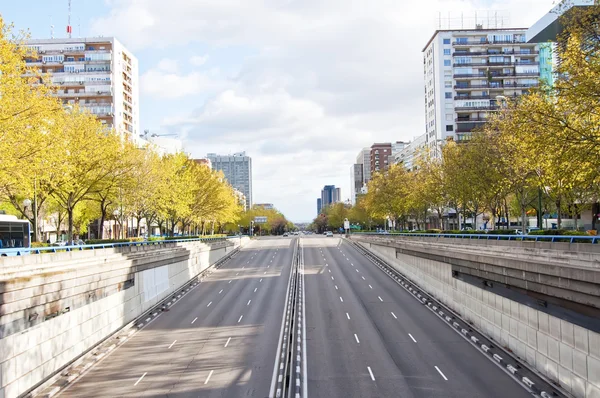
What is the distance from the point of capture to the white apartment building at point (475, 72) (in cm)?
11188

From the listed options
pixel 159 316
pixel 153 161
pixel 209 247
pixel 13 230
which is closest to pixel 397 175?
pixel 209 247

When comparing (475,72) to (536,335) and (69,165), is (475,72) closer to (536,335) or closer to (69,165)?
(69,165)

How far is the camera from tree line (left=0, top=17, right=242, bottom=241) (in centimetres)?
2689

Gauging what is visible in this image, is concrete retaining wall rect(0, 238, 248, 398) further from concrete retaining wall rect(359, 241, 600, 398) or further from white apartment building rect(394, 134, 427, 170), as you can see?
white apartment building rect(394, 134, 427, 170)

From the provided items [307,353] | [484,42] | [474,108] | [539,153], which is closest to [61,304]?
[307,353]

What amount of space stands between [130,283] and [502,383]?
80.8 ft

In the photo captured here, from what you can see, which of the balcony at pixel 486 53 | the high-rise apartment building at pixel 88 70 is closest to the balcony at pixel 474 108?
the balcony at pixel 486 53

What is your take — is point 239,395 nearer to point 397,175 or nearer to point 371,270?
point 371,270

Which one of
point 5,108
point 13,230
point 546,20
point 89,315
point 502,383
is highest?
point 546,20

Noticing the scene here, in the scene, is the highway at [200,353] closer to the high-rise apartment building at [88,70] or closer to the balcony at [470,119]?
the high-rise apartment building at [88,70]

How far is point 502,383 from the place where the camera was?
75.4 feet

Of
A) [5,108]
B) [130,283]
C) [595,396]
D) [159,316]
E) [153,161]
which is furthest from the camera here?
[153,161]

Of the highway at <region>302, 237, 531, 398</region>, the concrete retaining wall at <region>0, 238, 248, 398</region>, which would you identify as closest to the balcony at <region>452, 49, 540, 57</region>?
the highway at <region>302, 237, 531, 398</region>

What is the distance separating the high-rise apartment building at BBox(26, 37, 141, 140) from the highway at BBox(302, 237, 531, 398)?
7503 cm
